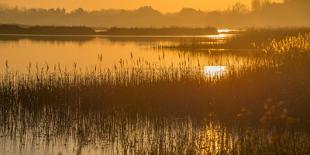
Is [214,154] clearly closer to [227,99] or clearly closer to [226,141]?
[226,141]

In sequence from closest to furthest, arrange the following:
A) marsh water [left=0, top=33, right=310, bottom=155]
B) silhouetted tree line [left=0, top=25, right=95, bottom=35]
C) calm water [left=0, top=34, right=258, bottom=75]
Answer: marsh water [left=0, top=33, right=310, bottom=155]
calm water [left=0, top=34, right=258, bottom=75]
silhouetted tree line [left=0, top=25, right=95, bottom=35]

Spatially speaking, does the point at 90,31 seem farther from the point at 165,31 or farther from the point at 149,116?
the point at 149,116

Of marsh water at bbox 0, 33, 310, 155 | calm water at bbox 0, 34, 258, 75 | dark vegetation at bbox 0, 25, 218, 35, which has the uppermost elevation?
dark vegetation at bbox 0, 25, 218, 35

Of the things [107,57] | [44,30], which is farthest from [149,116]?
[44,30]

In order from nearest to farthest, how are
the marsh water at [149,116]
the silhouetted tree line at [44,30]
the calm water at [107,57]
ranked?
the marsh water at [149,116] → the calm water at [107,57] → the silhouetted tree line at [44,30]

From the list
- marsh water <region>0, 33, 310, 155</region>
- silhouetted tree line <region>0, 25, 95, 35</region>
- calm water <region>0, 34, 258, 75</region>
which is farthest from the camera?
silhouetted tree line <region>0, 25, 95, 35</region>

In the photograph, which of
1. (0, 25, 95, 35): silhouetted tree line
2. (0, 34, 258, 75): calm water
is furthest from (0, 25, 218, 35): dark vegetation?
(0, 34, 258, 75): calm water

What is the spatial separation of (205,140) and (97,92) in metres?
6.16

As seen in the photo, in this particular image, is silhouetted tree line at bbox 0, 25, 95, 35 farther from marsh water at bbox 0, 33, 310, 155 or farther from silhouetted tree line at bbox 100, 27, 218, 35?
marsh water at bbox 0, 33, 310, 155

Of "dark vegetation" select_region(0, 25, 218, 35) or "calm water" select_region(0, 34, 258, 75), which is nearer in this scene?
"calm water" select_region(0, 34, 258, 75)

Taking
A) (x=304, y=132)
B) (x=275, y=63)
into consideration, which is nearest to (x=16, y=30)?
(x=275, y=63)

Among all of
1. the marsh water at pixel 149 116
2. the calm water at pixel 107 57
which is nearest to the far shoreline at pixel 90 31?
the calm water at pixel 107 57

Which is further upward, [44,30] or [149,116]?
[44,30]

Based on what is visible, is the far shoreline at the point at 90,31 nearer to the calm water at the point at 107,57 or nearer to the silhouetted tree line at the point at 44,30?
the silhouetted tree line at the point at 44,30
